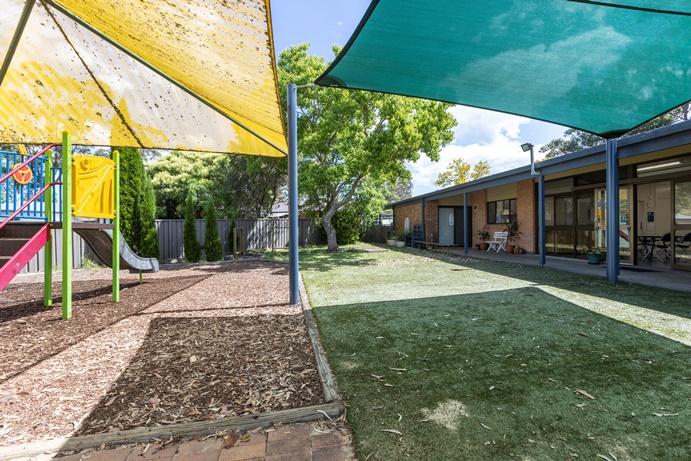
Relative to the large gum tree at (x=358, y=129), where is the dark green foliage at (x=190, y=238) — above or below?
below

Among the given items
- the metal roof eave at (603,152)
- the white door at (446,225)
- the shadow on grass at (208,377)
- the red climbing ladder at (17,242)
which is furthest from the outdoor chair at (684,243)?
the red climbing ladder at (17,242)

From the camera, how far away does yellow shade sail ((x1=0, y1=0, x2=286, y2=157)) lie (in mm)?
2762

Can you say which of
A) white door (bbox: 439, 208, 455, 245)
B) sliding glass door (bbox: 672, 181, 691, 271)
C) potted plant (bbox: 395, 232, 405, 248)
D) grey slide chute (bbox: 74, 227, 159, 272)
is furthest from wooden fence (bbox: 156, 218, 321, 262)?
sliding glass door (bbox: 672, 181, 691, 271)

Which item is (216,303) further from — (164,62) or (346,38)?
A: (346,38)

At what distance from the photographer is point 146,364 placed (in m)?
3.06

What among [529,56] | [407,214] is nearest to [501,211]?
[407,214]

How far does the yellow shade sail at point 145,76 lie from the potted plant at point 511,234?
10.7 meters

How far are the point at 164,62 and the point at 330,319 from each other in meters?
3.70

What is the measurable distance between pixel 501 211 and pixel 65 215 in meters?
14.7

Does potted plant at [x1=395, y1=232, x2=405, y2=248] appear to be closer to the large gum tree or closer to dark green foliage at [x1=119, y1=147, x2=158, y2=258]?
the large gum tree

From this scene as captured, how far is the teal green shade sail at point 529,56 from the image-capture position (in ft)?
9.11

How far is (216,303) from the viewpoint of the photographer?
5.50 metres

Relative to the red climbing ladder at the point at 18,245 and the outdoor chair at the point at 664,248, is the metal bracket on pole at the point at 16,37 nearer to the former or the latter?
the red climbing ladder at the point at 18,245

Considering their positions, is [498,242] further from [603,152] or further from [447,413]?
[447,413]
